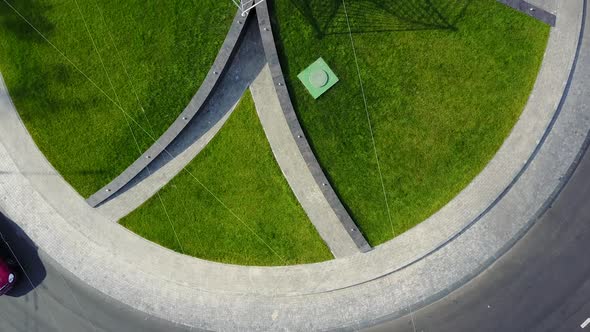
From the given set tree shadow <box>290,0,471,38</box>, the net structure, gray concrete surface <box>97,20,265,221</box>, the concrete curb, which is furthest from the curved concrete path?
the net structure

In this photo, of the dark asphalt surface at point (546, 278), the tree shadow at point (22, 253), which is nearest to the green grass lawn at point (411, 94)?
the dark asphalt surface at point (546, 278)

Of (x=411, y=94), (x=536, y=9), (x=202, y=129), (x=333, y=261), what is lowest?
(x=333, y=261)

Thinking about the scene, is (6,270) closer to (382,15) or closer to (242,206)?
(242,206)

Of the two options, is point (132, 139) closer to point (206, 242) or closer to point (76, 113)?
point (76, 113)

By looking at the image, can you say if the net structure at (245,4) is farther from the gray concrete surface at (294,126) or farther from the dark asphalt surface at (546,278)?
the dark asphalt surface at (546,278)

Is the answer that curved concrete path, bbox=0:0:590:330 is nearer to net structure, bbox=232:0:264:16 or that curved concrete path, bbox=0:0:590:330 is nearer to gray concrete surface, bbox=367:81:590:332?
gray concrete surface, bbox=367:81:590:332

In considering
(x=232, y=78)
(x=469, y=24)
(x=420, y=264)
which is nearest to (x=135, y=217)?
(x=232, y=78)

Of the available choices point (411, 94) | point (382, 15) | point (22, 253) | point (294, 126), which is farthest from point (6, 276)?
point (382, 15)
